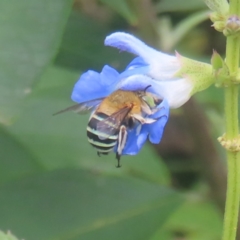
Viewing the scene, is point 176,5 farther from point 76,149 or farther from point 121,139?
point 121,139

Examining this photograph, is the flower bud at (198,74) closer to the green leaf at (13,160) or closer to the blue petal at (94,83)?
the blue petal at (94,83)

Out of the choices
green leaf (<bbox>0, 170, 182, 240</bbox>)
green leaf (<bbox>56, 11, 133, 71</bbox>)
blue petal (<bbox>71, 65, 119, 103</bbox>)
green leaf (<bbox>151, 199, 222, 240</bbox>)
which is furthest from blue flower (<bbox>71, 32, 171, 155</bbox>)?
green leaf (<bbox>151, 199, 222, 240</bbox>)

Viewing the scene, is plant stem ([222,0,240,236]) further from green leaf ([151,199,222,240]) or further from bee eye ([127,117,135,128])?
green leaf ([151,199,222,240])

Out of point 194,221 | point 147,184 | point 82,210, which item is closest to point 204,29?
point 194,221

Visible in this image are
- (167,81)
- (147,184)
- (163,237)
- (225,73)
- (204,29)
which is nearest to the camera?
(225,73)

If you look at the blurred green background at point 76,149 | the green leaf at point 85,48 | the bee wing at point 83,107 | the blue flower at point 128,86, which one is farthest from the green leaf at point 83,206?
the blue flower at point 128,86

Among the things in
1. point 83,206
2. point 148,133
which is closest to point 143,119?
point 148,133

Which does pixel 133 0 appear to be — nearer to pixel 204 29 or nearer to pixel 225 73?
pixel 225 73
